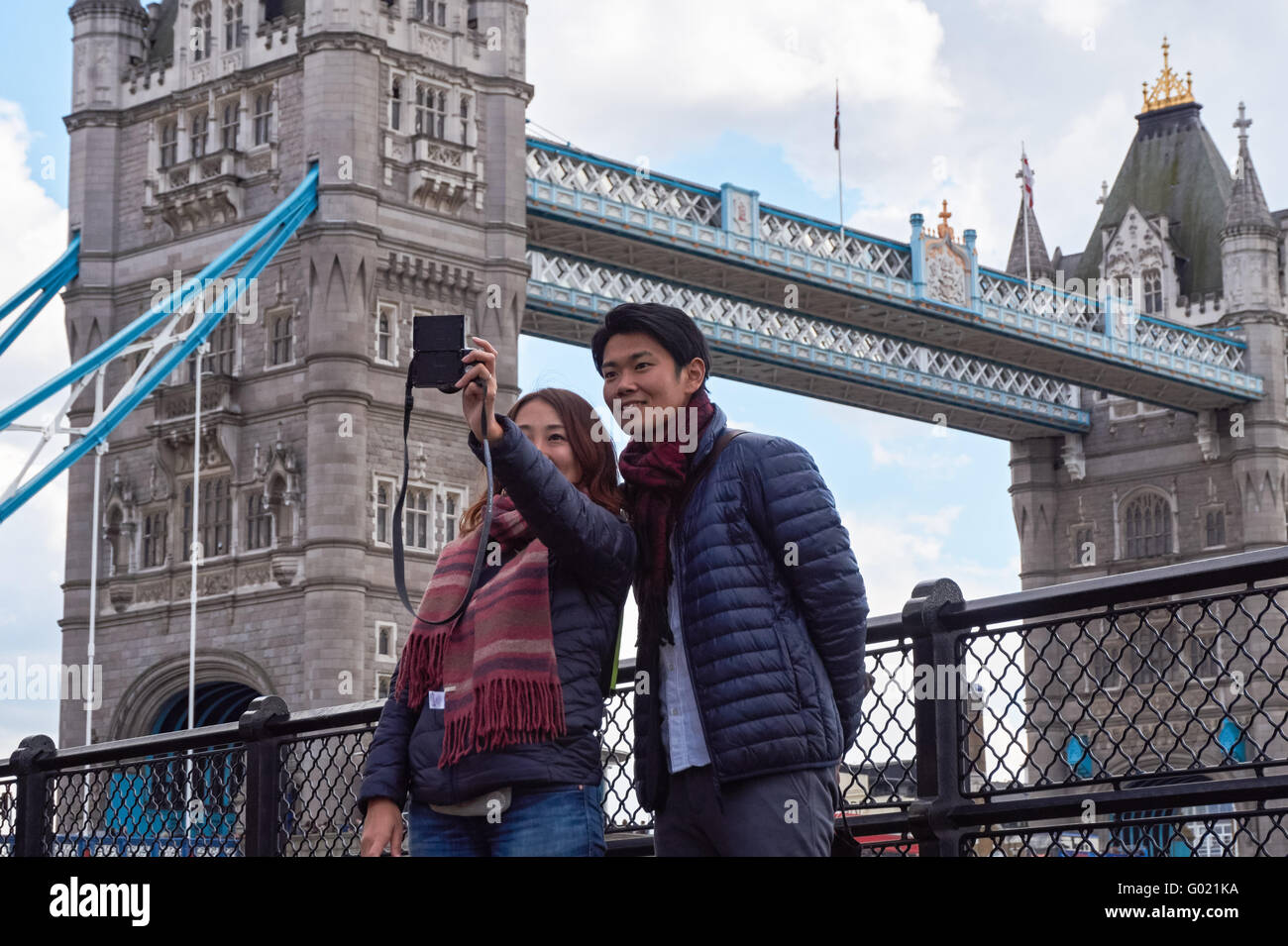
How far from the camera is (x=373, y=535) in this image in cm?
2988

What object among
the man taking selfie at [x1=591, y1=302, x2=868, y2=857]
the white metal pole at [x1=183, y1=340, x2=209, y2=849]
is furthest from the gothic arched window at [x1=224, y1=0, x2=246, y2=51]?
the man taking selfie at [x1=591, y1=302, x2=868, y2=857]

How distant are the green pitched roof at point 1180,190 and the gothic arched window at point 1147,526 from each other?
6.08 m

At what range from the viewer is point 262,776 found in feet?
21.8

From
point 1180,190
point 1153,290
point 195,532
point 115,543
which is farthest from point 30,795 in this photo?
point 1180,190

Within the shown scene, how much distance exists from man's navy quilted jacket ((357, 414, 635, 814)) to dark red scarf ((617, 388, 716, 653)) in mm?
50

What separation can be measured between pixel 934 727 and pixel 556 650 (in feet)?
4.47

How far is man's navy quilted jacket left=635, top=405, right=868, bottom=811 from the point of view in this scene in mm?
3701

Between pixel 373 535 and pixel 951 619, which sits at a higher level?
pixel 373 535

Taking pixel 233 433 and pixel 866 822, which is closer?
pixel 866 822

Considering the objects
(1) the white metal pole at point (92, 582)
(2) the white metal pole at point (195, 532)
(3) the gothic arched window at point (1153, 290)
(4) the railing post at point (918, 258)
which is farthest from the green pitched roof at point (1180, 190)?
(1) the white metal pole at point (92, 582)
